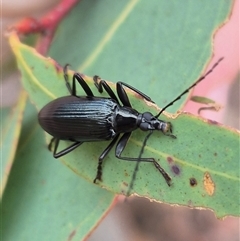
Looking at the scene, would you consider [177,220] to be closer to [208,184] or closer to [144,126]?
[144,126]

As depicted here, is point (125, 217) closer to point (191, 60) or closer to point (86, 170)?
point (86, 170)

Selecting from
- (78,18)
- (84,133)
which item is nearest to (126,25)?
(78,18)

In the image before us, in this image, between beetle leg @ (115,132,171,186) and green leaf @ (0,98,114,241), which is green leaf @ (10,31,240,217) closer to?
beetle leg @ (115,132,171,186)

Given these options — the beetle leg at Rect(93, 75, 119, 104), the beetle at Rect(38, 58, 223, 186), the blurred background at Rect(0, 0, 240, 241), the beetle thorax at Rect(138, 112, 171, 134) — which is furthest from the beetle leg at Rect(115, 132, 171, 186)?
the blurred background at Rect(0, 0, 240, 241)

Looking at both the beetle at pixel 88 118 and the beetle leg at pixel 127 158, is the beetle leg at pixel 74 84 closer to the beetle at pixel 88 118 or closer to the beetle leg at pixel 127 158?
the beetle at pixel 88 118

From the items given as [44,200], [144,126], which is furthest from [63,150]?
[144,126]

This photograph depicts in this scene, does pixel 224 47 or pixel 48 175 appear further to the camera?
pixel 224 47
